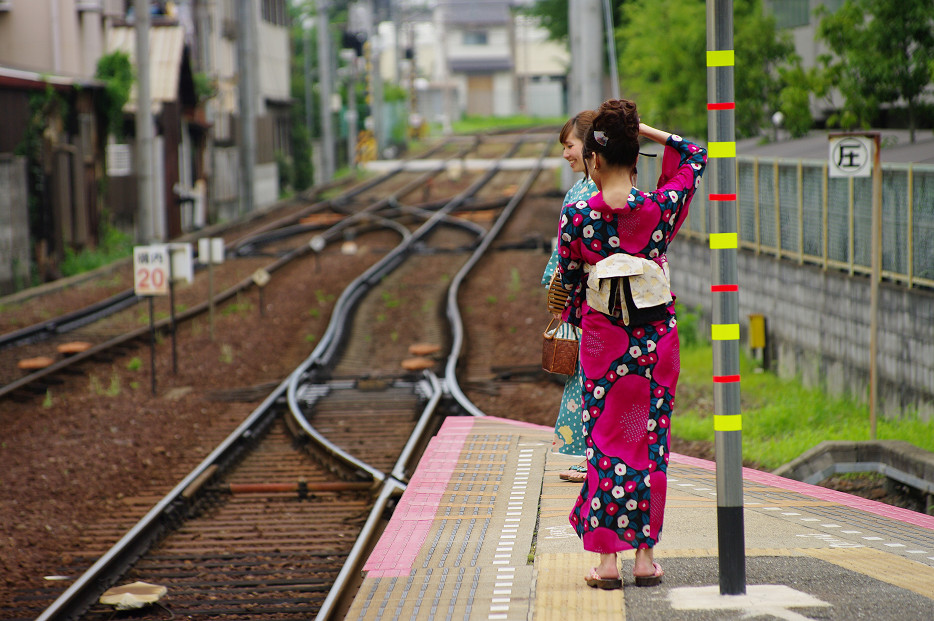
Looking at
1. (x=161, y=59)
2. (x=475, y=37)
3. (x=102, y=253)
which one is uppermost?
(x=475, y=37)

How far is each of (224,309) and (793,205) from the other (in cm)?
946

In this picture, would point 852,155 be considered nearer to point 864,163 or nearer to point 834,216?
point 864,163

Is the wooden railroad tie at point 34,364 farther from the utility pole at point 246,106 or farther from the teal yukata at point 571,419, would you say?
the utility pole at point 246,106

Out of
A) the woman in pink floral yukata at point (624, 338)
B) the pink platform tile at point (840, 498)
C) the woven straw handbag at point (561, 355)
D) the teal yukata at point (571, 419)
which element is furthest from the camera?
the pink platform tile at point (840, 498)

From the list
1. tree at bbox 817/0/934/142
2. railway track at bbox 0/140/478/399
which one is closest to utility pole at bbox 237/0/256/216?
railway track at bbox 0/140/478/399

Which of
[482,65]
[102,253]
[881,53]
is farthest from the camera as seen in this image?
[482,65]

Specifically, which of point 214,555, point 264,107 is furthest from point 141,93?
point 264,107

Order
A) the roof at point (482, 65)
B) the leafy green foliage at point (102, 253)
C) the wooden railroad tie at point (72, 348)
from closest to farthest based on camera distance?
the wooden railroad tie at point (72, 348)
the leafy green foliage at point (102, 253)
the roof at point (482, 65)

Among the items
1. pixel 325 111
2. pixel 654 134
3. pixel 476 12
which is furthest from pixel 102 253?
pixel 476 12

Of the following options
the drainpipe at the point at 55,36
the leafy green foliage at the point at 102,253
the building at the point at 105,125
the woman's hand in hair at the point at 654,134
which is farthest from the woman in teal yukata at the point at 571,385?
the drainpipe at the point at 55,36

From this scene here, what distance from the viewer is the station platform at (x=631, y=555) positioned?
452cm

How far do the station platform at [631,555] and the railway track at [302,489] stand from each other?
932 millimetres

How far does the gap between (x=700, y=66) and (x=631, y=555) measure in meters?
18.3

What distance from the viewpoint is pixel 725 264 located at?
454cm
